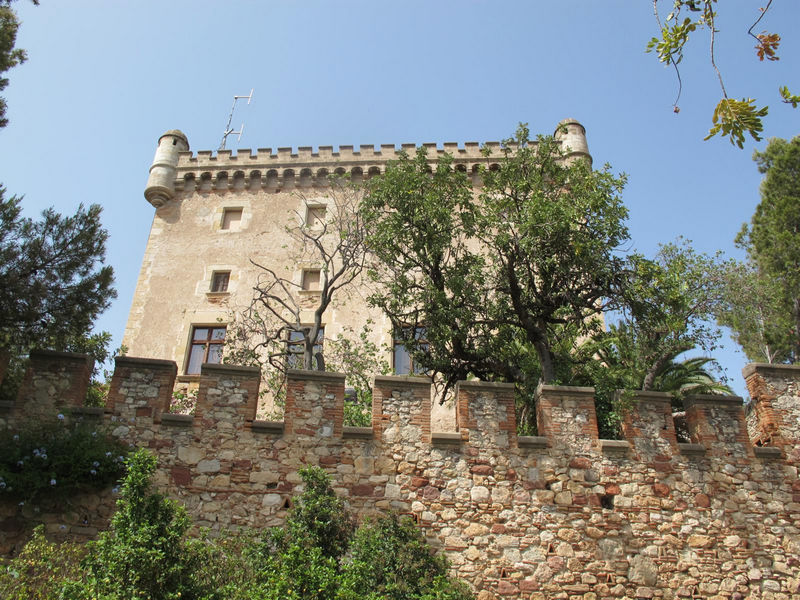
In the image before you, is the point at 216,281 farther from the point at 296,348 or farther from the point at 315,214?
the point at 296,348

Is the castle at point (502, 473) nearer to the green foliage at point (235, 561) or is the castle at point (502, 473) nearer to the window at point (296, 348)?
the green foliage at point (235, 561)

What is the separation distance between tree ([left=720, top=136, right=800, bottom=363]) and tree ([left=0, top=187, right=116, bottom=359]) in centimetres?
1436

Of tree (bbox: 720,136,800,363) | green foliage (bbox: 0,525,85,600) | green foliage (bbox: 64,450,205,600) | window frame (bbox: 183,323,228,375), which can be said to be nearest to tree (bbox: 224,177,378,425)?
window frame (bbox: 183,323,228,375)

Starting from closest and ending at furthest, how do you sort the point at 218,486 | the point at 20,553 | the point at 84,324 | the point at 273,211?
the point at 20,553
the point at 218,486
the point at 84,324
the point at 273,211

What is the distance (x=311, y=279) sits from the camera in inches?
898

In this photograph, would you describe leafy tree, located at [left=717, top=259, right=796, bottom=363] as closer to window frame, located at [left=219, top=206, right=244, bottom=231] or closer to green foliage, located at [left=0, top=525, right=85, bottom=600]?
green foliage, located at [left=0, top=525, right=85, bottom=600]

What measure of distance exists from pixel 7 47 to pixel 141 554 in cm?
803

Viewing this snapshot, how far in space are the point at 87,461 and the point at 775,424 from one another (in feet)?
31.9

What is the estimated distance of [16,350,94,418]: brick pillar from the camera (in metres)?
9.19

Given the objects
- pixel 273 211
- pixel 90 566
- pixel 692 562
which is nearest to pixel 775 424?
pixel 692 562

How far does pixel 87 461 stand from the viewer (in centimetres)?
866

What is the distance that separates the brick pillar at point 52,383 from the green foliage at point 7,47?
375 centimetres

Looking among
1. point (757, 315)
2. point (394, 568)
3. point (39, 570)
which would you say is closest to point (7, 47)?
point (39, 570)

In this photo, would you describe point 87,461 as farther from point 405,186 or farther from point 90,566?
point 405,186
